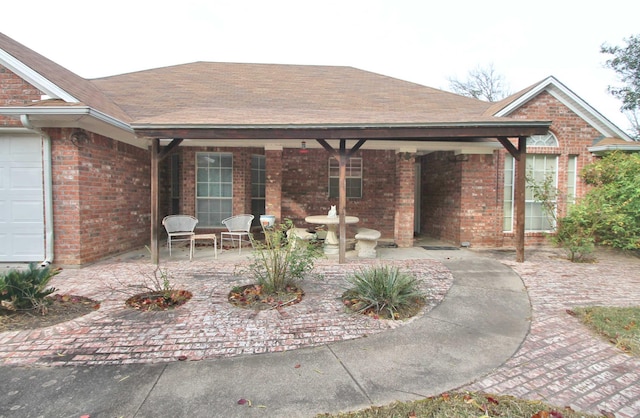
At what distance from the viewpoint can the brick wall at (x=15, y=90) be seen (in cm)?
634

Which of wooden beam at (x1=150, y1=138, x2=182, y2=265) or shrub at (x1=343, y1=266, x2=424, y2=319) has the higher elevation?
wooden beam at (x1=150, y1=138, x2=182, y2=265)

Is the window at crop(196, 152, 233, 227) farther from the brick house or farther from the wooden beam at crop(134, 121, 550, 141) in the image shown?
the wooden beam at crop(134, 121, 550, 141)

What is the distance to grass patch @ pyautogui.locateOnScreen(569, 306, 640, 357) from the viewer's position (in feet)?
10.7

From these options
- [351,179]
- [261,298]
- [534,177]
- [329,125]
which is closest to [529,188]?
[534,177]

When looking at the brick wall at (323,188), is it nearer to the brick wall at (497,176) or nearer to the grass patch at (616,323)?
the brick wall at (497,176)

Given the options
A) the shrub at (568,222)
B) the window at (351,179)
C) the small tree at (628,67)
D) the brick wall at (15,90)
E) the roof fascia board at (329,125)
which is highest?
the small tree at (628,67)

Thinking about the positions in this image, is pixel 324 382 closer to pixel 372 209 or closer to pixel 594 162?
pixel 372 209

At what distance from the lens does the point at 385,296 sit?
162 inches

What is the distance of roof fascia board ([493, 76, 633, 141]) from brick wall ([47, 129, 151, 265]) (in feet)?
30.1

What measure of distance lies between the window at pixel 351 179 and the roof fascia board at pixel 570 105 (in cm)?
392

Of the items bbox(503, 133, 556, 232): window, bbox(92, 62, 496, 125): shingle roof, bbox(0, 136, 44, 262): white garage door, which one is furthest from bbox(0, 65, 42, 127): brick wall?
bbox(503, 133, 556, 232): window

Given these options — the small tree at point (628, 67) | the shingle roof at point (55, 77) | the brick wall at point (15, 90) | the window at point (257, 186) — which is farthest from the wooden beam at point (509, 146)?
the small tree at point (628, 67)

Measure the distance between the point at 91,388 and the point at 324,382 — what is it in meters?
1.81

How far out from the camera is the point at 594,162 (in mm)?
8734
